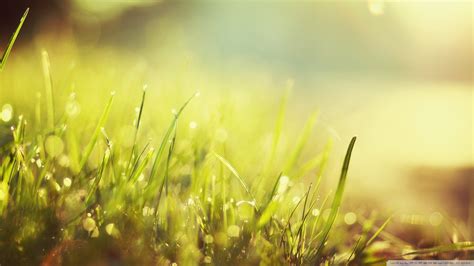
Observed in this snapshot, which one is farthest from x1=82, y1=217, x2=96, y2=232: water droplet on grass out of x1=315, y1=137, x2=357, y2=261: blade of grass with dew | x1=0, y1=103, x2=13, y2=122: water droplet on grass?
x1=0, y1=103, x2=13, y2=122: water droplet on grass

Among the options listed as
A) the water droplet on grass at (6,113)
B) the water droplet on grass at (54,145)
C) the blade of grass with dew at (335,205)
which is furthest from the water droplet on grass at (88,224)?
the water droplet on grass at (6,113)

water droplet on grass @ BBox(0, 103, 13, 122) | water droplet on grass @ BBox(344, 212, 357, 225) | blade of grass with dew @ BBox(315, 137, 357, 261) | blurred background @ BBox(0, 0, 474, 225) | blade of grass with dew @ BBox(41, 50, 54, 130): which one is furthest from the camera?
blurred background @ BBox(0, 0, 474, 225)

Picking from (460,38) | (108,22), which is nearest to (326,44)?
(460,38)

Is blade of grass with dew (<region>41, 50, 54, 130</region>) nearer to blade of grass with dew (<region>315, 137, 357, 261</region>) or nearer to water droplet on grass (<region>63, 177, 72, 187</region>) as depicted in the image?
water droplet on grass (<region>63, 177, 72, 187</region>)

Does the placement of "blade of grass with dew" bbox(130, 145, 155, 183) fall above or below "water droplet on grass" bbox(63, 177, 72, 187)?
above

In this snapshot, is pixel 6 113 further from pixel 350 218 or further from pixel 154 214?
pixel 350 218

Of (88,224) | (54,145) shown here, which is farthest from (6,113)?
(88,224)

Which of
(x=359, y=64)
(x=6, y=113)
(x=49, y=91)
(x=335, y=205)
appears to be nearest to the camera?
(x=335, y=205)

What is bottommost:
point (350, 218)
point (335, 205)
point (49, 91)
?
point (350, 218)
